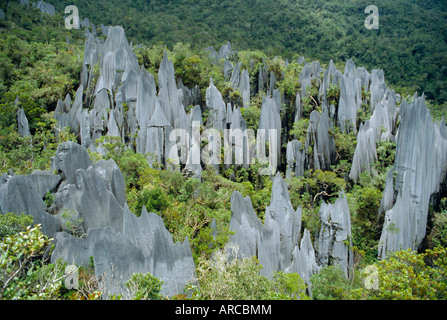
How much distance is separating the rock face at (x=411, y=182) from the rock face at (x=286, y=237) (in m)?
2.10

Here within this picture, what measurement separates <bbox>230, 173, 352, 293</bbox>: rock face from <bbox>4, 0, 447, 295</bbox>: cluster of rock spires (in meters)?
0.05

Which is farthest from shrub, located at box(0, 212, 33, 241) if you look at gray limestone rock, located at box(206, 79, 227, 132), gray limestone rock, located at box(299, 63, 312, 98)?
gray limestone rock, located at box(299, 63, 312, 98)

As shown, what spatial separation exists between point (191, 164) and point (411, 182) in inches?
462

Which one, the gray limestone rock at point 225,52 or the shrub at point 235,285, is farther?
the gray limestone rock at point 225,52

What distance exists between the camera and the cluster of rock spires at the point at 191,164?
1135cm

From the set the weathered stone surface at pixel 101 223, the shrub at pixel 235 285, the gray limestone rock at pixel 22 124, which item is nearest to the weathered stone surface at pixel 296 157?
the weathered stone surface at pixel 101 223

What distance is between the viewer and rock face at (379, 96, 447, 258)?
52.2 feet

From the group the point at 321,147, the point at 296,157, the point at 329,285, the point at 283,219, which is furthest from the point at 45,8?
the point at 329,285

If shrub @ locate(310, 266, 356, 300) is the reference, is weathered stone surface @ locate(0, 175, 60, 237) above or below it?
above

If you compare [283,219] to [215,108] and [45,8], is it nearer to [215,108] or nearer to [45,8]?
[215,108]

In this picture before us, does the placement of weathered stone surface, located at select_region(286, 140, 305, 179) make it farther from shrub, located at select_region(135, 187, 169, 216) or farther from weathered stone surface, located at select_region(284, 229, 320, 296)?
shrub, located at select_region(135, 187, 169, 216)

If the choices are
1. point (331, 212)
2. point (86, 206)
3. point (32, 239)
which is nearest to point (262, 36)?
point (331, 212)

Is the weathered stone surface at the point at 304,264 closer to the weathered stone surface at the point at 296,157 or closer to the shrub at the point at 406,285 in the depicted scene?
the shrub at the point at 406,285

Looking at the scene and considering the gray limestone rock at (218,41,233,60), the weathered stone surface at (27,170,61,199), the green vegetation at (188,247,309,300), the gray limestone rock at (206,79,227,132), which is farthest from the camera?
the gray limestone rock at (218,41,233,60)
